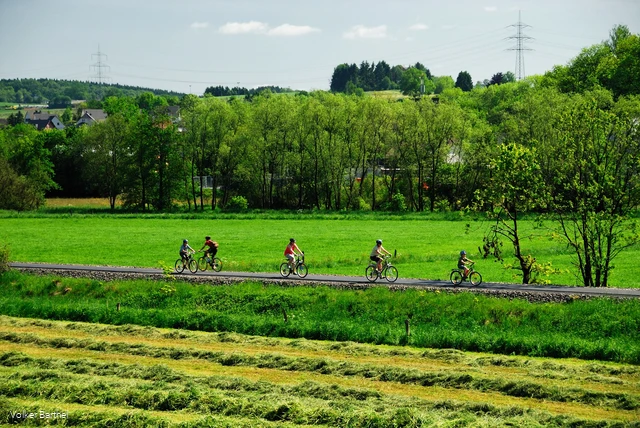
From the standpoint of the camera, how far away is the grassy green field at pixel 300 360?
19.8 metres

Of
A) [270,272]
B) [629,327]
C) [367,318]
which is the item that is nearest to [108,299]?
[270,272]

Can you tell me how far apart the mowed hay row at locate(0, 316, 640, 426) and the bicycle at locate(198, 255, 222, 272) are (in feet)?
44.4

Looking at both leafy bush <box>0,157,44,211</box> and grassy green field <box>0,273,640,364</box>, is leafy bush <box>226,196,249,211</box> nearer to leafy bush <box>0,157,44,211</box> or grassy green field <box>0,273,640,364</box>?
leafy bush <box>0,157,44,211</box>

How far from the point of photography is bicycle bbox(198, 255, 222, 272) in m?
42.8

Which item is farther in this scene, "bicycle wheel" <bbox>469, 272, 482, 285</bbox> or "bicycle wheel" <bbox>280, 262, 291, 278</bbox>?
"bicycle wheel" <bbox>280, 262, 291, 278</bbox>

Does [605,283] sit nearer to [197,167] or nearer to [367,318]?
[367,318]

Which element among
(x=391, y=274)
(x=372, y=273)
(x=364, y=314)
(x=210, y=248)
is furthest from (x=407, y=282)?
(x=210, y=248)

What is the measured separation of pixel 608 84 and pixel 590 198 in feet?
238

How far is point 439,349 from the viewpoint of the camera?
27.6 metres

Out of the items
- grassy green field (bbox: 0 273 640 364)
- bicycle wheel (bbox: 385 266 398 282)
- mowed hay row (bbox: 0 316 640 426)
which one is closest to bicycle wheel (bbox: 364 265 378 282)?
bicycle wheel (bbox: 385 266 398 282)

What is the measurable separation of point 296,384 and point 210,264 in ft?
69.2

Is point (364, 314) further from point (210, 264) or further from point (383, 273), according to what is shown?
point (210, 264)

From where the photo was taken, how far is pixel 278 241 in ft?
207

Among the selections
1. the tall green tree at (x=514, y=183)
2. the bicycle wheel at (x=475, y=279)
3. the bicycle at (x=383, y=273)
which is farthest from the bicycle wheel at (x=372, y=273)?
the tall green tree at (x=514, y=183)
